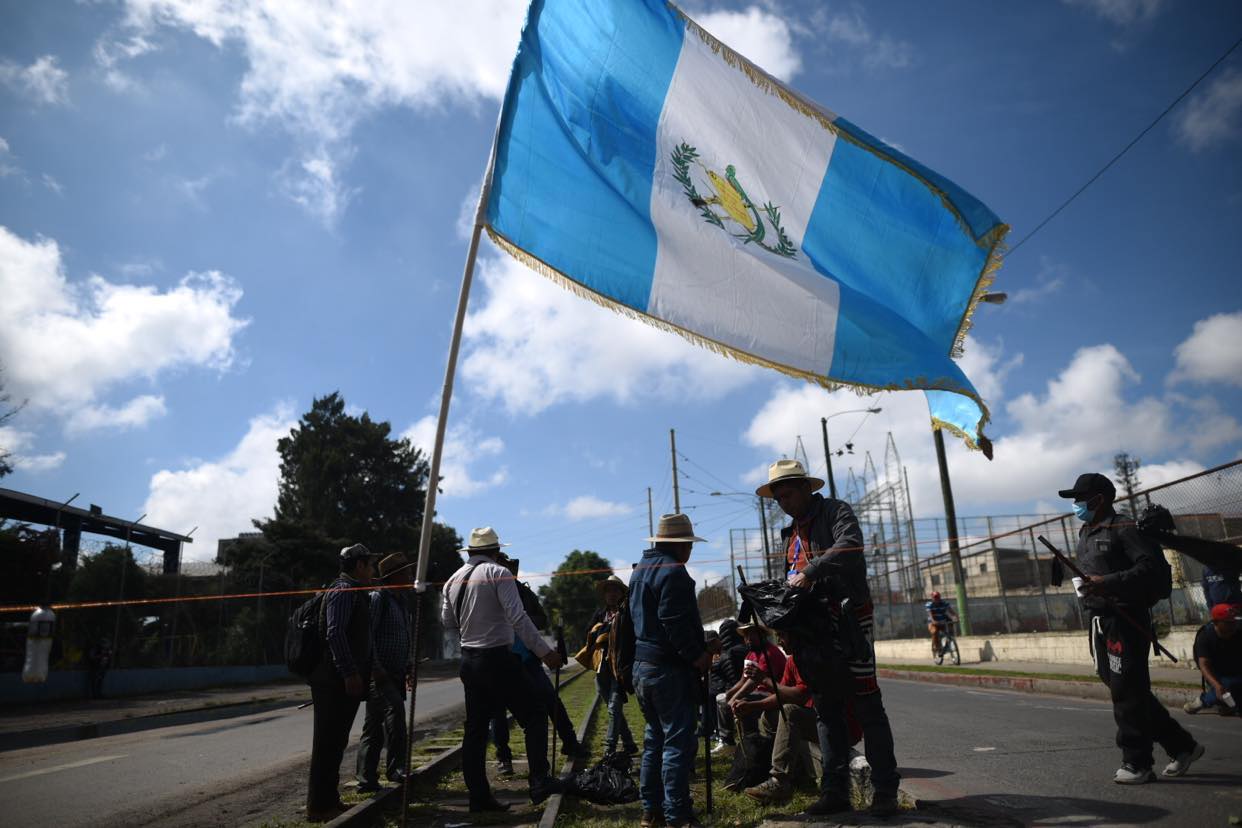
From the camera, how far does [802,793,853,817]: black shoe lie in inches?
175

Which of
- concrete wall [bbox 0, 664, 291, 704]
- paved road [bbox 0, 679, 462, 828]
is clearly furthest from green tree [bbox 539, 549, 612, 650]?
paved road [bbox 0, 679, 462, 828]

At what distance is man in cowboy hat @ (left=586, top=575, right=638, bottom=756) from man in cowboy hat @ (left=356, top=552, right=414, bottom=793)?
5.71 feet

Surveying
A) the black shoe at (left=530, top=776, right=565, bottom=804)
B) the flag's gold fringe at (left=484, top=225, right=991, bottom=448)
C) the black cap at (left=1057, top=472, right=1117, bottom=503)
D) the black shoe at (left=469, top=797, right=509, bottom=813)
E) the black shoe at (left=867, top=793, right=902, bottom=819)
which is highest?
the flag's gold fringe at (left=484, top=225, right=991, bottom=448)

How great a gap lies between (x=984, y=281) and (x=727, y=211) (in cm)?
204

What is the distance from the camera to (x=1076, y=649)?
1688 centimetres

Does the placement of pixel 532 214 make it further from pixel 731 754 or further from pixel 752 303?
pixel 731 754

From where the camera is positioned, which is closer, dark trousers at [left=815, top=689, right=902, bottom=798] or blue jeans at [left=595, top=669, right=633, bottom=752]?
dark trousers at [left=815, top=689, right=902, bottom=798]

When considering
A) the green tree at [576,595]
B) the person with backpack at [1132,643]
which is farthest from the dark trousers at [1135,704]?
the green tree at [576,595]

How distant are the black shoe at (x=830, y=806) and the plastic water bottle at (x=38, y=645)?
24.6ft

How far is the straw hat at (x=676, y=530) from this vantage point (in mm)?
5027

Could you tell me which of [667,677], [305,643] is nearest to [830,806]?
[667,677]

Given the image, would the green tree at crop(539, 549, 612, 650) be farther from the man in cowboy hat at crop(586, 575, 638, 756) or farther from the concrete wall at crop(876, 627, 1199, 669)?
the man in cowboy hat at crop(586, 575, 638, 756)

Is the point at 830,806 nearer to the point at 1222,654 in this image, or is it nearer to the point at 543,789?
the point at 543,789

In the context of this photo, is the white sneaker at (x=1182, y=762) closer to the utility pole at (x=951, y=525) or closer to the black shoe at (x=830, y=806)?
the black shoe at (x=830, y=806)
